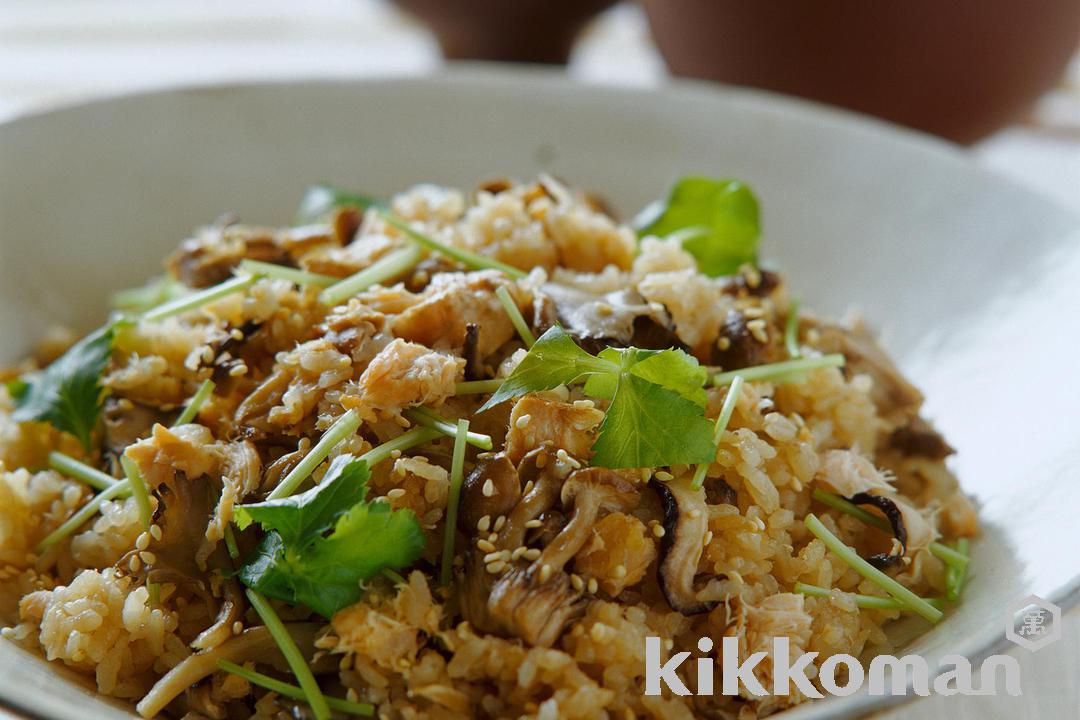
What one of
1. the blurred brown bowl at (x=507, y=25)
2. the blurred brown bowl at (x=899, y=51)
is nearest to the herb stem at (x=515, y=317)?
the blurred brown bowl at (x=899, y=51)

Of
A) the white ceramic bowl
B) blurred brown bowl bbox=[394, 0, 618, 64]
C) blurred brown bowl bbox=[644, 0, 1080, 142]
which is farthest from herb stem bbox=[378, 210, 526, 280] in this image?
blurred brown bowl bbox=[394, 0, 618, 64]

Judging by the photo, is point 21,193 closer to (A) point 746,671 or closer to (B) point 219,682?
(B) point 219,682

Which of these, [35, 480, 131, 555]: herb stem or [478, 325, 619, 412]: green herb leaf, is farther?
[35, 480, 131, 555]: herb stem

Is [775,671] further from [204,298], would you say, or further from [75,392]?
[75,392]

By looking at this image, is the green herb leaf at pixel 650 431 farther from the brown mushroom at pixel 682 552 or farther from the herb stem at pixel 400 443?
the herb stem at pixel 400 443

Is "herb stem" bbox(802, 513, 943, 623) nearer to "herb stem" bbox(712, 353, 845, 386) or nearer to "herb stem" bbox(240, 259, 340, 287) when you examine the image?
"herb stem" bbox(712, 353, 845, 386)

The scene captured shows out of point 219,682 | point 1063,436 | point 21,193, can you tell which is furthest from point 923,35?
point 219,682
